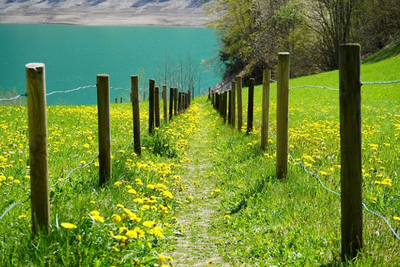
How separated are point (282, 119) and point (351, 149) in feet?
10.1

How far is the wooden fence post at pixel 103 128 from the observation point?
5992 millimetres

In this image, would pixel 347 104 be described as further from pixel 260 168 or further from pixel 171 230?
pixel 260 168

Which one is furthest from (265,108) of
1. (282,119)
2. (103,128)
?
(103,128)

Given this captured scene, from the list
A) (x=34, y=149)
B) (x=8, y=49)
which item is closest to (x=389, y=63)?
(x=34, y=149)

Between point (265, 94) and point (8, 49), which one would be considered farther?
point (8, 49)

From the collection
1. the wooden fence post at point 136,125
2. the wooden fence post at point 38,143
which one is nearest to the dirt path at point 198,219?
the wooden fence post at point 136,125

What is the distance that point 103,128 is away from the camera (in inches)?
236

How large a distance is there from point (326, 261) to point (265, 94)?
5.16 meters

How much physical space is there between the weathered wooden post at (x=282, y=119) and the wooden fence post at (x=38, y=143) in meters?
3.83

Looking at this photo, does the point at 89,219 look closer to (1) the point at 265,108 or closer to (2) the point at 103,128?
(2) the point at 103,128

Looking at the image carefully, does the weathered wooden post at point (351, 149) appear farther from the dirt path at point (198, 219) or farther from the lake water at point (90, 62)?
the lake water at point (90, 62)

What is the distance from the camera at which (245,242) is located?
467 cm

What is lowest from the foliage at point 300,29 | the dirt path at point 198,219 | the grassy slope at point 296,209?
the dirt path at point 198,219

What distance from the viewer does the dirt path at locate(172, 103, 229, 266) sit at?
174 inches
